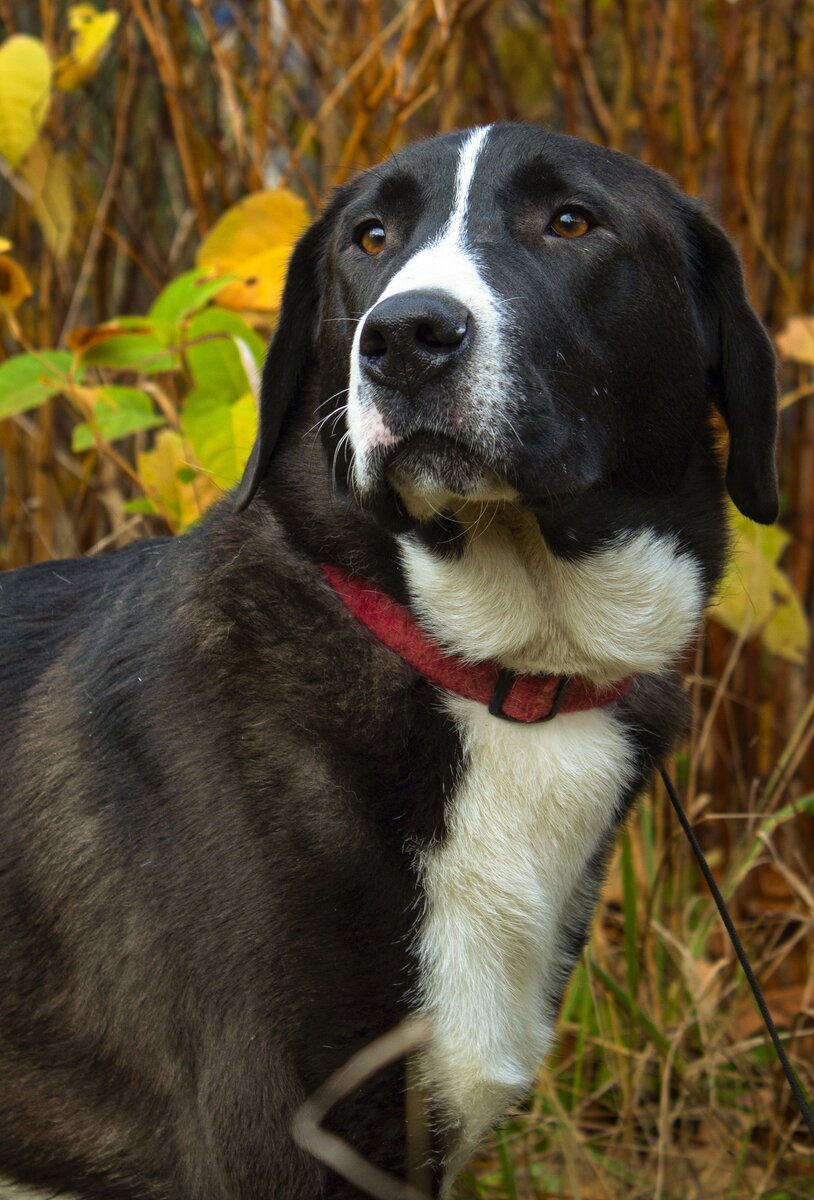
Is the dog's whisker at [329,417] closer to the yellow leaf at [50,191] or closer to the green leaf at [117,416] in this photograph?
the green leaf at [117,416]

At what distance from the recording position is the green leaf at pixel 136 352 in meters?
2.68

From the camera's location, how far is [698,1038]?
3090 mm

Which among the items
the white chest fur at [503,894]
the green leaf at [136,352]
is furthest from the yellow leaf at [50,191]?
the white chest fur at [503,894]

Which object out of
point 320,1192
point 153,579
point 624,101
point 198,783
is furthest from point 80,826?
point 624,101

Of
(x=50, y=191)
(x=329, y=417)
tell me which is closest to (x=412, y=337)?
(x=329, y=417)

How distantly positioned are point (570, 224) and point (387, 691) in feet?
2.38

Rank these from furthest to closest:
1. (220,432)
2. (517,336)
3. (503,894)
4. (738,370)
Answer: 1. (220,432)
2. (738,370)
3. (503,894)
4. (517,336)

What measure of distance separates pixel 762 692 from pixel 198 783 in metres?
2.64

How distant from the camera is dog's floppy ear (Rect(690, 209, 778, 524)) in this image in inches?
87.5

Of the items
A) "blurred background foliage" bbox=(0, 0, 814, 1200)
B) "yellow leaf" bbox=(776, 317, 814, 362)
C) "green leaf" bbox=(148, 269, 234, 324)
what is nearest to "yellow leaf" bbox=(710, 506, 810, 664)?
"blurred background foliage" bbox=(0, 0, 814, 1200)

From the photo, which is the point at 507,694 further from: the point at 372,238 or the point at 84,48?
the point at 84,48

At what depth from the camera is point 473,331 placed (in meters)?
1.84

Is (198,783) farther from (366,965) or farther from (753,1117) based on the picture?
(753,1117)

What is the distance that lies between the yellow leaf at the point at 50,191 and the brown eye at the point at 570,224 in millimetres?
1481
